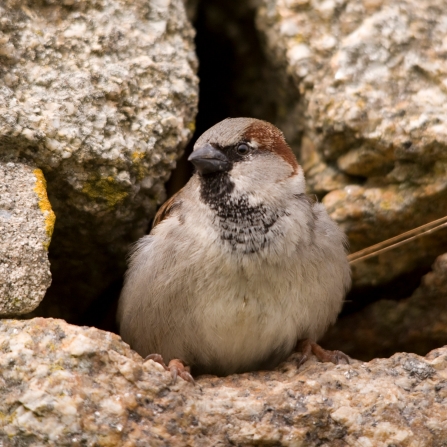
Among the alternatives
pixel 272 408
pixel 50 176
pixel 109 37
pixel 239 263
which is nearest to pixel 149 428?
pixel 272 408

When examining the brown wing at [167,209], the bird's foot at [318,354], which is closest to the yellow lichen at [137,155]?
the brown wing at [167,209]

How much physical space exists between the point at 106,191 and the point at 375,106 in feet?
3.48

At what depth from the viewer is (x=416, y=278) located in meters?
2.89

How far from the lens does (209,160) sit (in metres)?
2.37

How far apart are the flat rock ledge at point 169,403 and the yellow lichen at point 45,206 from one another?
0.30 meters

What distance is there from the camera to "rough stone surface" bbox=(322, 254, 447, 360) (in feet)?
8.91

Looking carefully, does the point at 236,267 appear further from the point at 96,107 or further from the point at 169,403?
the point at 96,107

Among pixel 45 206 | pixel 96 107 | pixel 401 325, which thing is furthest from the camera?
pixel 401 325

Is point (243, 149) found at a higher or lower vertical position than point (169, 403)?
higher

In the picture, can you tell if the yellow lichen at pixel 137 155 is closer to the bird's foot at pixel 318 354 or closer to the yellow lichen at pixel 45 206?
the yellow lichen at pixel 45 206

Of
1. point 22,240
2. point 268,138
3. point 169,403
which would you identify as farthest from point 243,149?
point 169,403

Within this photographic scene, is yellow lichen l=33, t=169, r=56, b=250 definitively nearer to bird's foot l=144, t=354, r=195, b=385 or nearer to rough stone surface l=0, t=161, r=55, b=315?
rough stone surface l=0, t=161, r=55, b=315

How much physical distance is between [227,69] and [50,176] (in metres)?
1.41

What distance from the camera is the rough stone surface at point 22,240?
6.57ft
